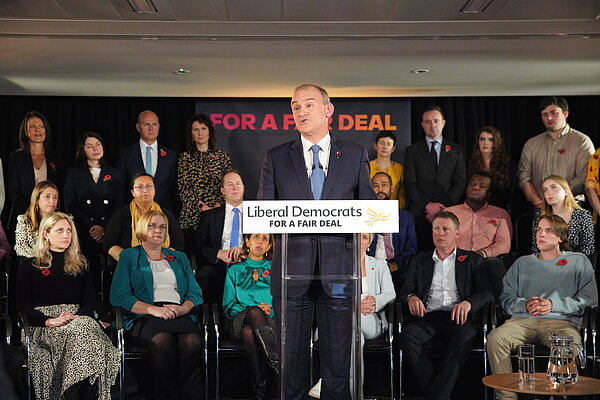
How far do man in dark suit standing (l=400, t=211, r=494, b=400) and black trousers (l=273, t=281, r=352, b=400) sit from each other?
6.86ft

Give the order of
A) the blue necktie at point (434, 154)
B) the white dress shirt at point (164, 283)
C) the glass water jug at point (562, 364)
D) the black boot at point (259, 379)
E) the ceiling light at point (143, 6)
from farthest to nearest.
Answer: the blue necktie at point (434, 154), the white dress shirt at point (164, 283), the black boot at point (259, 379), the ceiling light at point (143, 6), the glass water jug at point (562, 364)

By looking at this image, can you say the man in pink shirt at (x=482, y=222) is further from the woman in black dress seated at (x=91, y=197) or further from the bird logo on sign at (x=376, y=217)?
the bird logo on sign at (x=376, y=217)

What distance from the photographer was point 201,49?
6332mm

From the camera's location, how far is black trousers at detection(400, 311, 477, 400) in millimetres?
5434

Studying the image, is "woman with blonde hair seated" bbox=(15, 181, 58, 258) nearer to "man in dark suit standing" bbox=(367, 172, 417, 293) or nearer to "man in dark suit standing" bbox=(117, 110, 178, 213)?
"man in dark suit standing" bbox=(117, 110, 178, 213)

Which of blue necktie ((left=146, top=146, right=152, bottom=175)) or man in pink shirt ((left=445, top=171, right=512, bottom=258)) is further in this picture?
blue necktie ((left=146, top=146, right=152, bottom=175))

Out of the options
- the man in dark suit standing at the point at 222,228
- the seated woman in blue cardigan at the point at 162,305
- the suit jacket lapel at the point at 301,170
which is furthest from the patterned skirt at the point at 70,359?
the suit jacket lapel at the point at 301,170

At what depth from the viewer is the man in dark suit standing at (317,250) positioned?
3.47 m

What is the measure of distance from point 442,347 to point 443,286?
0.50 m

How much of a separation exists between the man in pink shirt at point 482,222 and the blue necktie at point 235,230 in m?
1.88

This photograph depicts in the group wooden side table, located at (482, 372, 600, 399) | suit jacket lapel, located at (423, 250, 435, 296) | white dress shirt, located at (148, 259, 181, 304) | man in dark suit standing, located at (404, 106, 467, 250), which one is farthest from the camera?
man in dark suit standing, located at (404, 106, 467, 250)

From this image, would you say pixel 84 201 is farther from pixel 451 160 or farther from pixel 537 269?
pixel 537 269

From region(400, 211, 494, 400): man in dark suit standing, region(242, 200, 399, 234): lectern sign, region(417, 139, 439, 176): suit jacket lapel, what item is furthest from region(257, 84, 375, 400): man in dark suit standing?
region(417, 139, 439, 176): suit jacket lapel

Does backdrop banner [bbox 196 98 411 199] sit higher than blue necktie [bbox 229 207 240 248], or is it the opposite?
backdrop banner [bbox 196 98 411 199]
